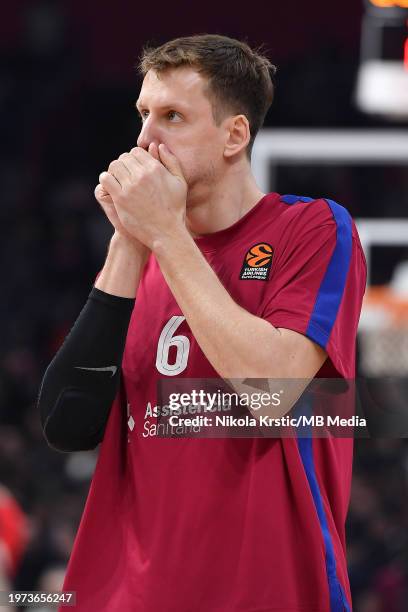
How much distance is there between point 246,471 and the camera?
2590 mm

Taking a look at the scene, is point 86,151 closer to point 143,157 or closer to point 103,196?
point 103,196

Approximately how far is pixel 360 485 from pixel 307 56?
4.60 m

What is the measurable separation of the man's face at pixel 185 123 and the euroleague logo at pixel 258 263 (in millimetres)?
213

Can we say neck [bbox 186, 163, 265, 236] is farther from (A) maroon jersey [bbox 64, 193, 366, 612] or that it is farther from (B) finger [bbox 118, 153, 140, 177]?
(B) finger [bbox 118, 153, 140, 177]

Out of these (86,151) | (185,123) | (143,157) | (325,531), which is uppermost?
(86,151)

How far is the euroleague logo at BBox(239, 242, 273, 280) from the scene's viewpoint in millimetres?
2680

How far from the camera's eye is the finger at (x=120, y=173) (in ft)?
8.68

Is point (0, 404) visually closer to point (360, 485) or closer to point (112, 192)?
point (360, 485)

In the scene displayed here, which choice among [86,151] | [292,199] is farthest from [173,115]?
[86,151]

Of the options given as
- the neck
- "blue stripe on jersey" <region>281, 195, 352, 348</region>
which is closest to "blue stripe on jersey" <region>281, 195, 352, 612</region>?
"blue stripe on jersey" <region>281, 195, 352, 348</region>

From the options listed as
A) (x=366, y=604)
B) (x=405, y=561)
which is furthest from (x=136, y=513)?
(x=405, y=561)

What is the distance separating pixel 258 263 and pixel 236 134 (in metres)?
0.33

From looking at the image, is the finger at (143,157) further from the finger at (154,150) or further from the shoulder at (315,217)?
the shoulder at (315,217)

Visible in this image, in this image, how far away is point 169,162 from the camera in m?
2.69
